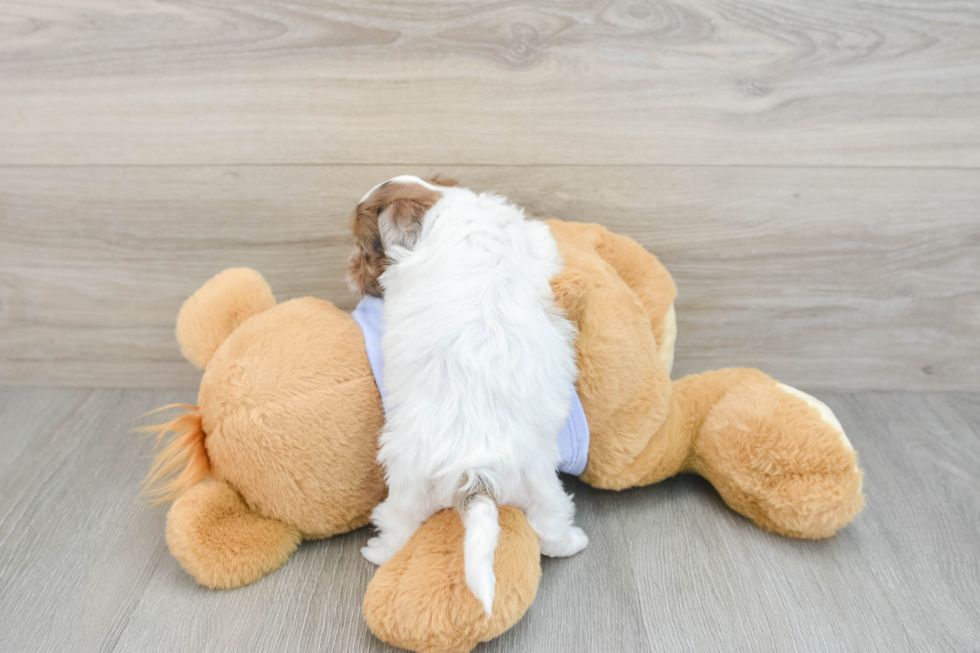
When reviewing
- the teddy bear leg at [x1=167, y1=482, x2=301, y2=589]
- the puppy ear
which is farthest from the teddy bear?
the puppy ear

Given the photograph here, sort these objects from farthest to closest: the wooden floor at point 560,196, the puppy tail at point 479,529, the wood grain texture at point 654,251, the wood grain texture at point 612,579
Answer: the wood grain texture at point 654,251 < the wooden floor at point 560,196 < the wood grain texture at point 612,579 < the puppy tail at point 479,529

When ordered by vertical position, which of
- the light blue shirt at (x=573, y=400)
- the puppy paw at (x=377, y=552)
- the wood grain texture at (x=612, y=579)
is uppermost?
the light blue shirt at (x=573, y=400)

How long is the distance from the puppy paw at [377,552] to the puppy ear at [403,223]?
1.06 ft

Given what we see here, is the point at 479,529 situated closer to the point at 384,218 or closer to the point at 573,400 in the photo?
the point at 573,400

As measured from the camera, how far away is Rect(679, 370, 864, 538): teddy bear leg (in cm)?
74

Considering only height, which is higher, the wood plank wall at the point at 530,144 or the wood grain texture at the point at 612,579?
the wood plank wall at the point at 530,144

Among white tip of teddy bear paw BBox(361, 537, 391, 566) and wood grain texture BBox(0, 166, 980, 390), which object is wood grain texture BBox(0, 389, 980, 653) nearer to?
white tip of teddy bear paw BBox(361, 537, 391, 566)

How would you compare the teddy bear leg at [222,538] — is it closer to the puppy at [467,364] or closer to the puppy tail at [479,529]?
the puppy at [467,364]

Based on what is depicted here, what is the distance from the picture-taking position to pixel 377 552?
74cm

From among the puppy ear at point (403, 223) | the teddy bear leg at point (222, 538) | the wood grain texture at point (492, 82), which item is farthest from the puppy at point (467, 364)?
the wood grain texture at point (492, 82)

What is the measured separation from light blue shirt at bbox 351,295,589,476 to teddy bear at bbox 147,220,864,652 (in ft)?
0.04

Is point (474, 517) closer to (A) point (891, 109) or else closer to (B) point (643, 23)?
(B) point (643, 23)

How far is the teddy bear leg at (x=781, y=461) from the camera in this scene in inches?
29.3

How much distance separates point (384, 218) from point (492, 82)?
0.33 metres
